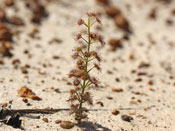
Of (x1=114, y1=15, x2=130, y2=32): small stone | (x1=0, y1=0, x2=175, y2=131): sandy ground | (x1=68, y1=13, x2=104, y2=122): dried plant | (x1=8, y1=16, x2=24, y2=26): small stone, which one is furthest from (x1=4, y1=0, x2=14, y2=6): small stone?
(x1=68, y1=13, x2=104, y2=122): dried plant

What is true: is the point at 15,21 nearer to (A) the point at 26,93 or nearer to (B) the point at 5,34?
(B) the point at 5,34

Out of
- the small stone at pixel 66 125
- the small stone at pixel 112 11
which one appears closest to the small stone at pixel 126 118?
the small stone at pixel 66 125

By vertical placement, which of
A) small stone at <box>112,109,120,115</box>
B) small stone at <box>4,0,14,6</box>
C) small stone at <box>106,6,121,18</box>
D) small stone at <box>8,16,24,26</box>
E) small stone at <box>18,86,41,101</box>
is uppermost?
small stone at <box>4,0,14,6</box>

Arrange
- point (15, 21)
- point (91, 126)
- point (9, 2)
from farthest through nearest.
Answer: point (9, 2) < point (15, 21) < point (91, 126)

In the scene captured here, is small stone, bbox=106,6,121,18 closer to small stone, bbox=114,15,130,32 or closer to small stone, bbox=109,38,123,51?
small stone, bbox=114,15,130,32

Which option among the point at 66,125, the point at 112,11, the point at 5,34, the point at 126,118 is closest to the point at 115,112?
the point at 126,118

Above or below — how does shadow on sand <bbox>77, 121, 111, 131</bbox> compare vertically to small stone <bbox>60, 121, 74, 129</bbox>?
below

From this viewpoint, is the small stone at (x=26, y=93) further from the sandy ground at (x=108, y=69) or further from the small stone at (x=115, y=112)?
the small stone at (x=115, y=112)

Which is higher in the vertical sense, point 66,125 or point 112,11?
point 112,11

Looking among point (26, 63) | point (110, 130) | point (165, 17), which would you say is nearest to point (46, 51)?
point (26, 63)
